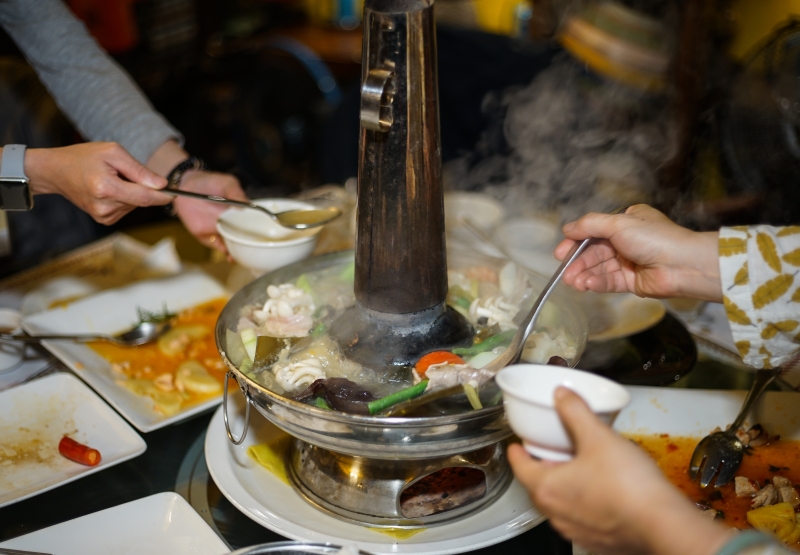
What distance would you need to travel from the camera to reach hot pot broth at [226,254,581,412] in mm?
1631

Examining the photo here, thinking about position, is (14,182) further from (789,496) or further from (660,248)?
(789,496)

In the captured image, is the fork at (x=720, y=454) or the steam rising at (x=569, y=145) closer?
the fork at (x=720, y=454)

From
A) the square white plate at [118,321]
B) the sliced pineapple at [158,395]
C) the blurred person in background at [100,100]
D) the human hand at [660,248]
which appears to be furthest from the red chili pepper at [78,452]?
the human hand at [660,248]

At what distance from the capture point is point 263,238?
2449mm

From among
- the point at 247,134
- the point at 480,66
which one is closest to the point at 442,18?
the point at 480,66

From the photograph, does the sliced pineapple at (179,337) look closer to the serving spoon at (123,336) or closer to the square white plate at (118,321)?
the serving spoon at (123,336)

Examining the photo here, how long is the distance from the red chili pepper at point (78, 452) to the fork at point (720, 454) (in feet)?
5.25

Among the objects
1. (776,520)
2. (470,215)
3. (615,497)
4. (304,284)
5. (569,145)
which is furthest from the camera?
(569,145)

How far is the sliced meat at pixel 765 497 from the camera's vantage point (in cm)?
172

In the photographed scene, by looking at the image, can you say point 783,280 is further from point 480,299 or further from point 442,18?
point 442,18

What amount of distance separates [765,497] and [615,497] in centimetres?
92

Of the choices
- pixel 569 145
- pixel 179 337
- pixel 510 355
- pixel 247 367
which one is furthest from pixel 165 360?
pixel 569 145

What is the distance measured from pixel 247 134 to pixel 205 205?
123 inches

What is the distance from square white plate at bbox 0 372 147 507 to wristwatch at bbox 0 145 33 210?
1.86 ft
